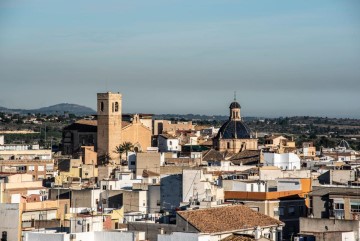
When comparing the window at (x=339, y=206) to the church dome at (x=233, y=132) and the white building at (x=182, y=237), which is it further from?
the church dome at (x=233, y=132)

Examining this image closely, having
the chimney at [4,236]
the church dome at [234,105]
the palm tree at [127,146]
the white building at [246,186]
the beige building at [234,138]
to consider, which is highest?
the church dome at [234,105]

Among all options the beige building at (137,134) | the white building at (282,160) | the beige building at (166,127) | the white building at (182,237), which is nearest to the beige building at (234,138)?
the beige building at (137,134)

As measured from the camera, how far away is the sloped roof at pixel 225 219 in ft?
105

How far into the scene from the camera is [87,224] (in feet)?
102

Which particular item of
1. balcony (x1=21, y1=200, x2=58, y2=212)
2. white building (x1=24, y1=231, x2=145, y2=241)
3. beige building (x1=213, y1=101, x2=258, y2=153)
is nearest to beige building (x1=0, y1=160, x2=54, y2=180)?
balcony (x1=21, y1=200, x2=58, y2=212)

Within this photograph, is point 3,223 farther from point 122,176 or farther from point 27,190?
point 122,176

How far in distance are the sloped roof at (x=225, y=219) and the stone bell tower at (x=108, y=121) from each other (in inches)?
2072

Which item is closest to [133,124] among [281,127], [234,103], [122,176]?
[234,103]

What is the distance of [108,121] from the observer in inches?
3531

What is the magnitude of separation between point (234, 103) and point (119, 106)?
28.7ft

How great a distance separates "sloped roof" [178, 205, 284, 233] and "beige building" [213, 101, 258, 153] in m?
51.3

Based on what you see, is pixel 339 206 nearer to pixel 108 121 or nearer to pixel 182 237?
pixel 182 237

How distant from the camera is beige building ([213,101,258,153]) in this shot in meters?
87.2

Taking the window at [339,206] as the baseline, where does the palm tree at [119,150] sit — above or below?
above
